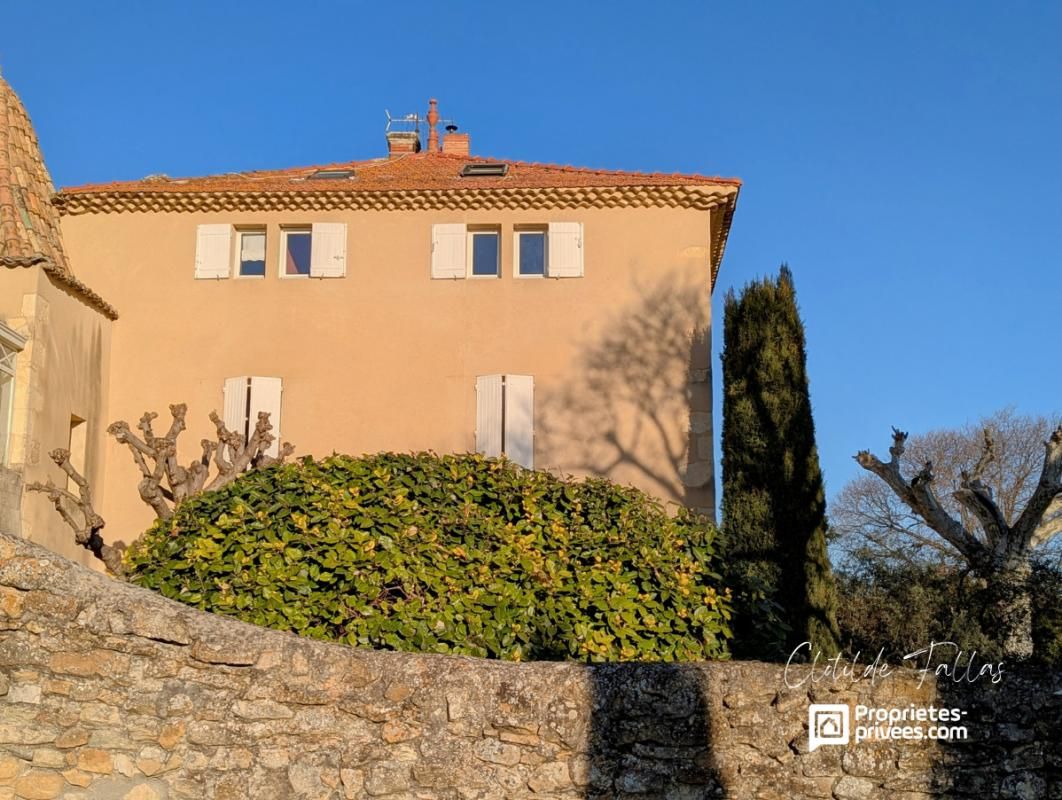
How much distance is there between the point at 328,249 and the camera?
15.6m

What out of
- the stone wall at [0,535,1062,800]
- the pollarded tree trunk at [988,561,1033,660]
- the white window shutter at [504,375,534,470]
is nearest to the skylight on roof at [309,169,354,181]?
the white window shutter at [504,375,534,470]

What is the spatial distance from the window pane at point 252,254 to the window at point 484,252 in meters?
2.86

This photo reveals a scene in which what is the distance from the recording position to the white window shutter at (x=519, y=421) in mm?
14742

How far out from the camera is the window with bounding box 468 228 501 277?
15.6m

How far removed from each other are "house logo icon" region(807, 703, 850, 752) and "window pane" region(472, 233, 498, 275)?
439 inches

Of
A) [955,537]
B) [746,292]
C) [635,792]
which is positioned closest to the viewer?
[635,792]

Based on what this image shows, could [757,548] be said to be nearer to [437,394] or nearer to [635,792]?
[437,394]

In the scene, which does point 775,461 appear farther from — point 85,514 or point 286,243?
point 85,514

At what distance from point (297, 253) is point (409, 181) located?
184cm

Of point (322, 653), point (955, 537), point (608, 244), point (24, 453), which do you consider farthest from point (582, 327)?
point (322, 653)

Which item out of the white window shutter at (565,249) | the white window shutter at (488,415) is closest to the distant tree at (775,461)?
the white window shutter at (565,249)

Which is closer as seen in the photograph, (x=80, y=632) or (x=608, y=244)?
(x=80, y=632)

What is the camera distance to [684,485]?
1465 cm

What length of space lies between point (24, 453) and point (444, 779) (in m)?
9.34
